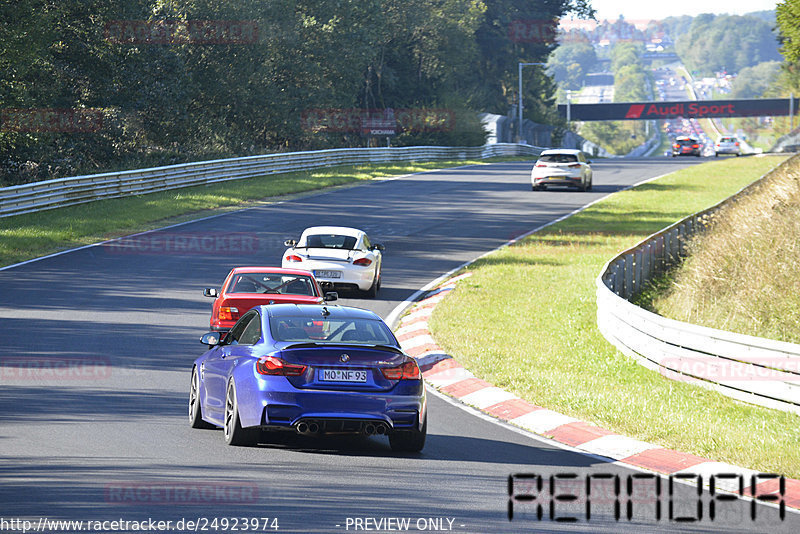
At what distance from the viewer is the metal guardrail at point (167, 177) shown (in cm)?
3028

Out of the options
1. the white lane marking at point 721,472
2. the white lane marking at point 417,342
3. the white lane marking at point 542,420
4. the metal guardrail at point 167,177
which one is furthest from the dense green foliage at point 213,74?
the white lane marking at point 721,472

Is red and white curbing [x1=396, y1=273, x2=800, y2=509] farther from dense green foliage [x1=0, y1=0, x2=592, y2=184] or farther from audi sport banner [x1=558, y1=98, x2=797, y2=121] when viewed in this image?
audi sport banner [x1=558, y1=98, x2=797, y2=121]

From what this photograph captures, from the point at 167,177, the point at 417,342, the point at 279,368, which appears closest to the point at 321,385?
the point at 279,368

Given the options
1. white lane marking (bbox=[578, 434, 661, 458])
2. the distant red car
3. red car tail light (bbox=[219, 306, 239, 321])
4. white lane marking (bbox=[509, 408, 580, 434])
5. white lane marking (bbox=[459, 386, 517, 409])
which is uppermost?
the distant red car

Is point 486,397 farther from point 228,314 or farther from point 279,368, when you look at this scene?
point 228,314

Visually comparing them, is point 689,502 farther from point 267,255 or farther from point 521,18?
point 521,18

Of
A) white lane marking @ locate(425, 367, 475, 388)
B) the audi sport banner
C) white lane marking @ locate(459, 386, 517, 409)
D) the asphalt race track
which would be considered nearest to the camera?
the asphalt race track

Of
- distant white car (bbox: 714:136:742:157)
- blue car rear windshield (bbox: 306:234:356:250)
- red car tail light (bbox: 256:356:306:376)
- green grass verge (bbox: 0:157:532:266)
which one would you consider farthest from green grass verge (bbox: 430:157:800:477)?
distant white car (bbox: 714:136:742:157)

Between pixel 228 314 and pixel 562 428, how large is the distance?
6218 mm

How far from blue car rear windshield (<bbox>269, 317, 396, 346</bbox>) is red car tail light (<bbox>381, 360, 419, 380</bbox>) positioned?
0.28 meters

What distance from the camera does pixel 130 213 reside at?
32250 mm

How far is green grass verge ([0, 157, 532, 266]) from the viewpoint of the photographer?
2659cm

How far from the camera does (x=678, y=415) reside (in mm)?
11578

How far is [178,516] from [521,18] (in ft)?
343
